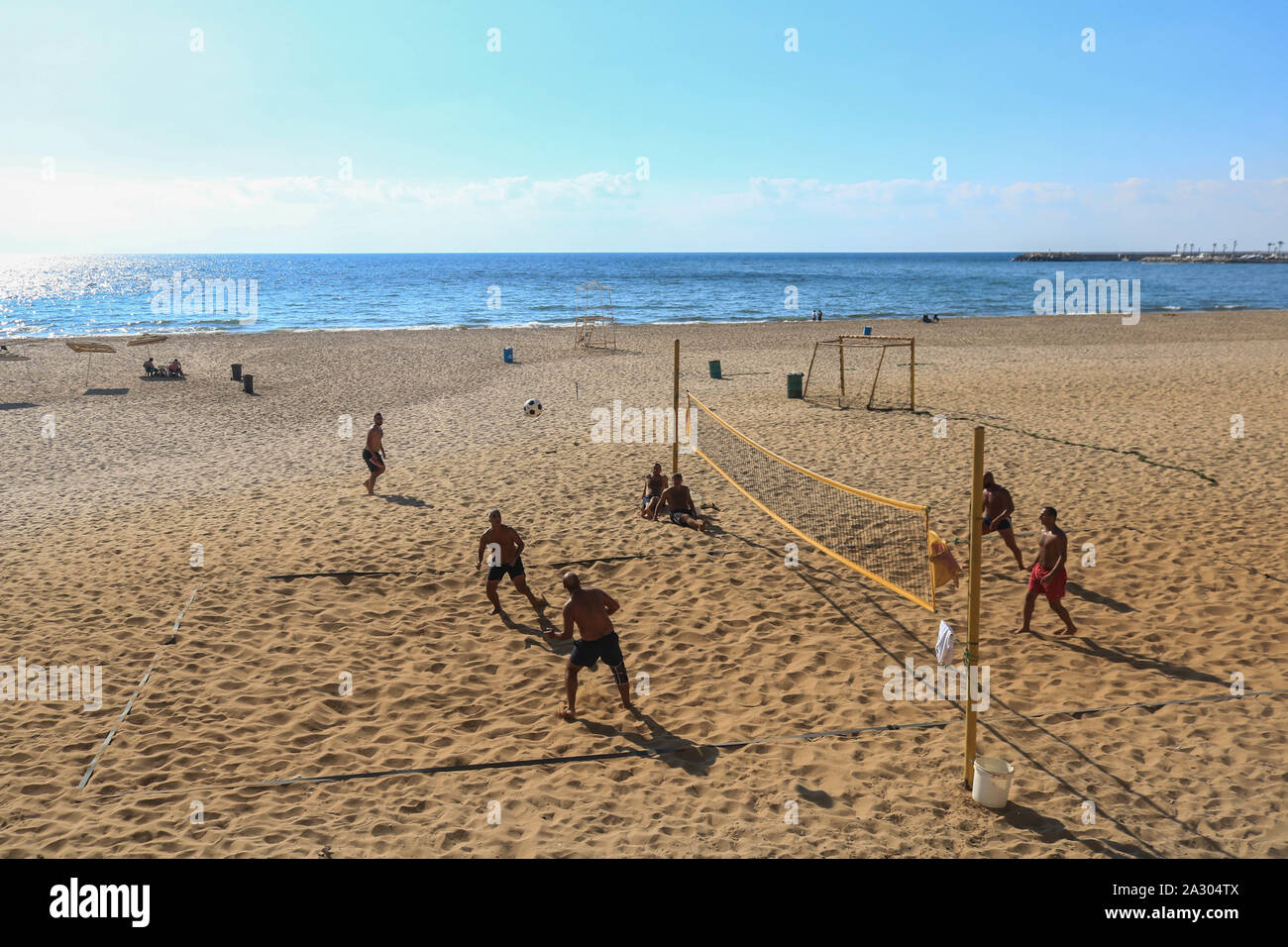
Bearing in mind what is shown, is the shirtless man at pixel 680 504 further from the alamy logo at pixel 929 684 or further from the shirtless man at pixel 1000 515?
the alamy logo at pixel 929 684

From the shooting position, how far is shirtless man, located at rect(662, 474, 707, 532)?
11070mm

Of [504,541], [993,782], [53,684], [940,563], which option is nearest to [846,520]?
[940,563]

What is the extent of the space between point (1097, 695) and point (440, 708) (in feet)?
18.2

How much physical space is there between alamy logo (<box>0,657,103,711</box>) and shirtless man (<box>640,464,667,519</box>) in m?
6.56

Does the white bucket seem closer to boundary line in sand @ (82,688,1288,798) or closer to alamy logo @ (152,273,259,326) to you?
boundary line in sand @ (82,688,1288,798)

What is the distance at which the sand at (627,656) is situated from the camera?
532 centimetres

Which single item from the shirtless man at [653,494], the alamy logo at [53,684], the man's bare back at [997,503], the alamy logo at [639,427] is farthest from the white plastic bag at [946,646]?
the alamy logo at [639,427]

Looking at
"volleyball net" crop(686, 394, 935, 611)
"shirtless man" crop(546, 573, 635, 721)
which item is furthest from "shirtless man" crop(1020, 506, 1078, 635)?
"shirtless man" crop(546, 573, 635, 721)

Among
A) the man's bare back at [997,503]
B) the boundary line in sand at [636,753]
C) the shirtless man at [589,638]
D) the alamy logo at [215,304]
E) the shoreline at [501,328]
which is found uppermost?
the alamy logo at [215,304]

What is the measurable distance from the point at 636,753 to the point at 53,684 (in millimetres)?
5202

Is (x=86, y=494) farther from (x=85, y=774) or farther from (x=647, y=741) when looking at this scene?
(x=647, y=741)

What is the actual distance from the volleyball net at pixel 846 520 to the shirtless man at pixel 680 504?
1.05 metres

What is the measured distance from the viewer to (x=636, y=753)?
623cm
